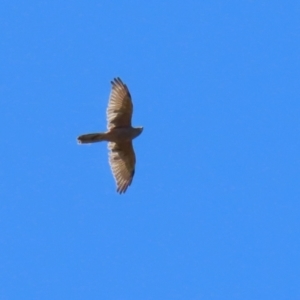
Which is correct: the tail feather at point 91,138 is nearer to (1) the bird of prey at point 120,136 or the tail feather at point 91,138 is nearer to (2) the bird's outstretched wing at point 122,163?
(1) the bird of prey at point 120,136

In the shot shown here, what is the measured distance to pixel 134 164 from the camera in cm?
5975

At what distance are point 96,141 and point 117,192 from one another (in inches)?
73.7

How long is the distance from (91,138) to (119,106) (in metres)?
1.32

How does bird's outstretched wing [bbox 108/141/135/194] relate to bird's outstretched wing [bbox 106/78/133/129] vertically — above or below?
below

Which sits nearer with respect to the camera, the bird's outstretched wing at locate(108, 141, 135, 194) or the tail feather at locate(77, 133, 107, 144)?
the tail feather at locate(77, 133, 107, 144)

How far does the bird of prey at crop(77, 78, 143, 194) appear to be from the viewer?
58.2m

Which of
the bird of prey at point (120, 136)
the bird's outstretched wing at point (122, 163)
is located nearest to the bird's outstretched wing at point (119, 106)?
the bird of prey at point (120, 136)

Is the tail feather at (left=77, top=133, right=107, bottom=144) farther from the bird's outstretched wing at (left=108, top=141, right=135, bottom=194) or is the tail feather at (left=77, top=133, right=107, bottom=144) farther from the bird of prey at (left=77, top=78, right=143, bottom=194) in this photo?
the bird's outstretched wing at (left=108, top=141, right=135, bottom=194)

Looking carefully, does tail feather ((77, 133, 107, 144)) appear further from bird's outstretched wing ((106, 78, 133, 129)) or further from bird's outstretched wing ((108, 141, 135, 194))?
bird's outstretched wing ((108, 141, 135, 194))

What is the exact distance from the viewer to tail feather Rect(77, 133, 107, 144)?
2287 inches

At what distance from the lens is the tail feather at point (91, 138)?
5809 cm

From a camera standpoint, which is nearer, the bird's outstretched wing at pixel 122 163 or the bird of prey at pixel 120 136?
the bird of prey at pixel 120 136

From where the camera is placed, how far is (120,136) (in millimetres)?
58938

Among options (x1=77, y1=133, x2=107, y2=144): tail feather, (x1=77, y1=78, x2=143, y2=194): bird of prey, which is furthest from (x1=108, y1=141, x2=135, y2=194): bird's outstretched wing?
(x1=77, y1=133, x2=107, y2=144): tail feather
